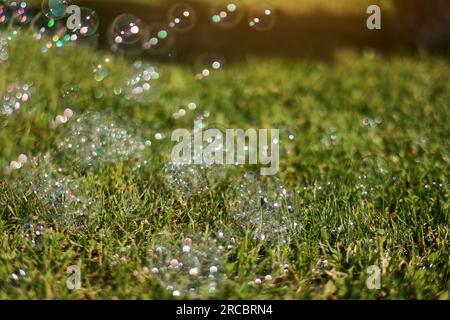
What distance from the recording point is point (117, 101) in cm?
475

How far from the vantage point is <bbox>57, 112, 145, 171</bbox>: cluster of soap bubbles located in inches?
147

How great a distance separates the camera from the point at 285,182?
374 centimetres

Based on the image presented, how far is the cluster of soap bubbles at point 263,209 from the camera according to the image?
124 inches

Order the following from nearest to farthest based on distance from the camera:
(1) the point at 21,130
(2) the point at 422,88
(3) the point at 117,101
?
(1) the point at 21,130 → (3) the point at 117,101 → (2) the point at 422,88

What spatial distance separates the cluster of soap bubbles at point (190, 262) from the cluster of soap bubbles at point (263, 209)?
14cm

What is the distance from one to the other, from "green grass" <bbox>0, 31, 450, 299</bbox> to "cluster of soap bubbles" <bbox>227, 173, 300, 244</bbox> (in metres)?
0.04

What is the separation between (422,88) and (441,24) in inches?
62.1

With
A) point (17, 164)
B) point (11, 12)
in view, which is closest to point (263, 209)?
point (17, 164)

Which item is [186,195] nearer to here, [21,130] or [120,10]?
[21,130]

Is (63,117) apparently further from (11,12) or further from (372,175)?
(372,175)

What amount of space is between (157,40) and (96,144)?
3.13 meters

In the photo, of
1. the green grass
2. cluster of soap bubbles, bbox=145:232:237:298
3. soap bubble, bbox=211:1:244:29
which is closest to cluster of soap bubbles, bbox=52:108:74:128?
the green grass

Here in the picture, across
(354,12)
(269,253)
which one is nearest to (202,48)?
→ (354,12)

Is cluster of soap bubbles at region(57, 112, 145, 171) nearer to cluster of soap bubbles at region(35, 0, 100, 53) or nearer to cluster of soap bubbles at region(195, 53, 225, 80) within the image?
cluster of soap bubbles at region(35, 0, 100, 53)
